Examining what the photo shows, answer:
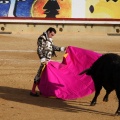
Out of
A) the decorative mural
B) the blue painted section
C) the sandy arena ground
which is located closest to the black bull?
the sandy arena ground

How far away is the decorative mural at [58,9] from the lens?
31.5m

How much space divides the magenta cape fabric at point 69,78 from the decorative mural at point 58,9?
22340 millimetres

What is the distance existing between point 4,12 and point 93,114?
2475cm

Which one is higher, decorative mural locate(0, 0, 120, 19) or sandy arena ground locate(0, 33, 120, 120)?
sandy arena ground locate(0, 33, 120, 120)

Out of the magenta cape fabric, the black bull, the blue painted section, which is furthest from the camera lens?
the blue painted section

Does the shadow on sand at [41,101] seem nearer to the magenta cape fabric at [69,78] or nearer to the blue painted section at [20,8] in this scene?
the magenta cape fabric at [69,78]

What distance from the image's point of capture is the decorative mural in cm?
3148

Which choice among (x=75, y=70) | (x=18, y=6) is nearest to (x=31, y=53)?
(x=75, y=70)

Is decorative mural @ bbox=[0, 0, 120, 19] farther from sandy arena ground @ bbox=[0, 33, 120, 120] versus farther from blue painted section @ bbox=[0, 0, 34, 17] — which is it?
sandy arena ground @ bbox=[0, 33, 120, 120]

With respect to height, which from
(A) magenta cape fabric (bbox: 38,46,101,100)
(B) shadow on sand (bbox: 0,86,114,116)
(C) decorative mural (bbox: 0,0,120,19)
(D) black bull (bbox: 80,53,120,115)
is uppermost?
(D) black bull (bbox: 80,53,120,115)

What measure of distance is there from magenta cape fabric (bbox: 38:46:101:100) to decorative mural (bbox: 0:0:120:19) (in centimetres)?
2234

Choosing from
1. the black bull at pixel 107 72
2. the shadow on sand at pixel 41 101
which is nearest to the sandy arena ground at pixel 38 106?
A: the shadow on sand at pixel 41 101

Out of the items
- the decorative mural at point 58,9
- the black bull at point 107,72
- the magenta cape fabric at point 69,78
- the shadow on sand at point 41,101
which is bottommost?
the decorative mural at point 58,9

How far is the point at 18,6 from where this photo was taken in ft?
105
